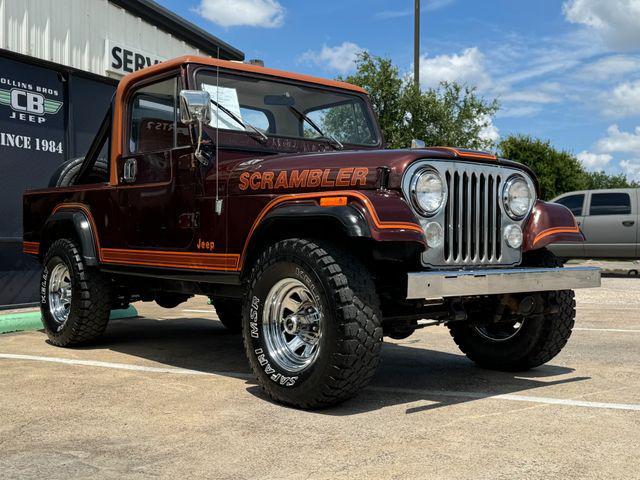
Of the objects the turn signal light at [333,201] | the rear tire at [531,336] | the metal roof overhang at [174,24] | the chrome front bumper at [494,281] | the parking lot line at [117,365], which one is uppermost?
the metal roof overhang at [174,24]

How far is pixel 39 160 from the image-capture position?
31.7 feet

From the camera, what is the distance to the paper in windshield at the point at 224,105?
17.4 ft

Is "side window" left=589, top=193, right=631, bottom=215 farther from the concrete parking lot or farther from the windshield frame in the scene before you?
the windshield frame

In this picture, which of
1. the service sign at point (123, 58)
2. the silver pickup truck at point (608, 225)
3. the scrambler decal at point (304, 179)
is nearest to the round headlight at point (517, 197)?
the scrambler decal at point (304, 179)

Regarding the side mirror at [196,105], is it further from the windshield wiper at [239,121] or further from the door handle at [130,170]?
the door handle at [130,170]

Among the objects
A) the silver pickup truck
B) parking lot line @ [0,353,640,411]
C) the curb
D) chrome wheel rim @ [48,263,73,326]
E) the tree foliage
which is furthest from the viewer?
the tree foliage

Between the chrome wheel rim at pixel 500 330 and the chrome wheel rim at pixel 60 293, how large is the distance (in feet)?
11.8

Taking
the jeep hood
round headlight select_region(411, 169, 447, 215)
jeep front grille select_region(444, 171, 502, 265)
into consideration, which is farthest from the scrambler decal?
jeep front grille select_region(444, 171, 502, 265)

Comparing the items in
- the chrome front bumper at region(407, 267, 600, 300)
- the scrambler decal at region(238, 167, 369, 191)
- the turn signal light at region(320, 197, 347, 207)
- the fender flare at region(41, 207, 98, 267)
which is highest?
the scrambler decal at region(238, 167, 369, 191)

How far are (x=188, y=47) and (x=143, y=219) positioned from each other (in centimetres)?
880

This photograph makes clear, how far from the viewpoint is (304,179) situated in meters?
4.43

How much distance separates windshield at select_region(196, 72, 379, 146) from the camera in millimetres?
5422

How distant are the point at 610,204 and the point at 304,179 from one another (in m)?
12.4

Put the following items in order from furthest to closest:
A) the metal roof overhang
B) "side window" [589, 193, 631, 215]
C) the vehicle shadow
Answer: "side window" [589, 193, 631, 215]
the metal roof overhang
the vehicle shadow
